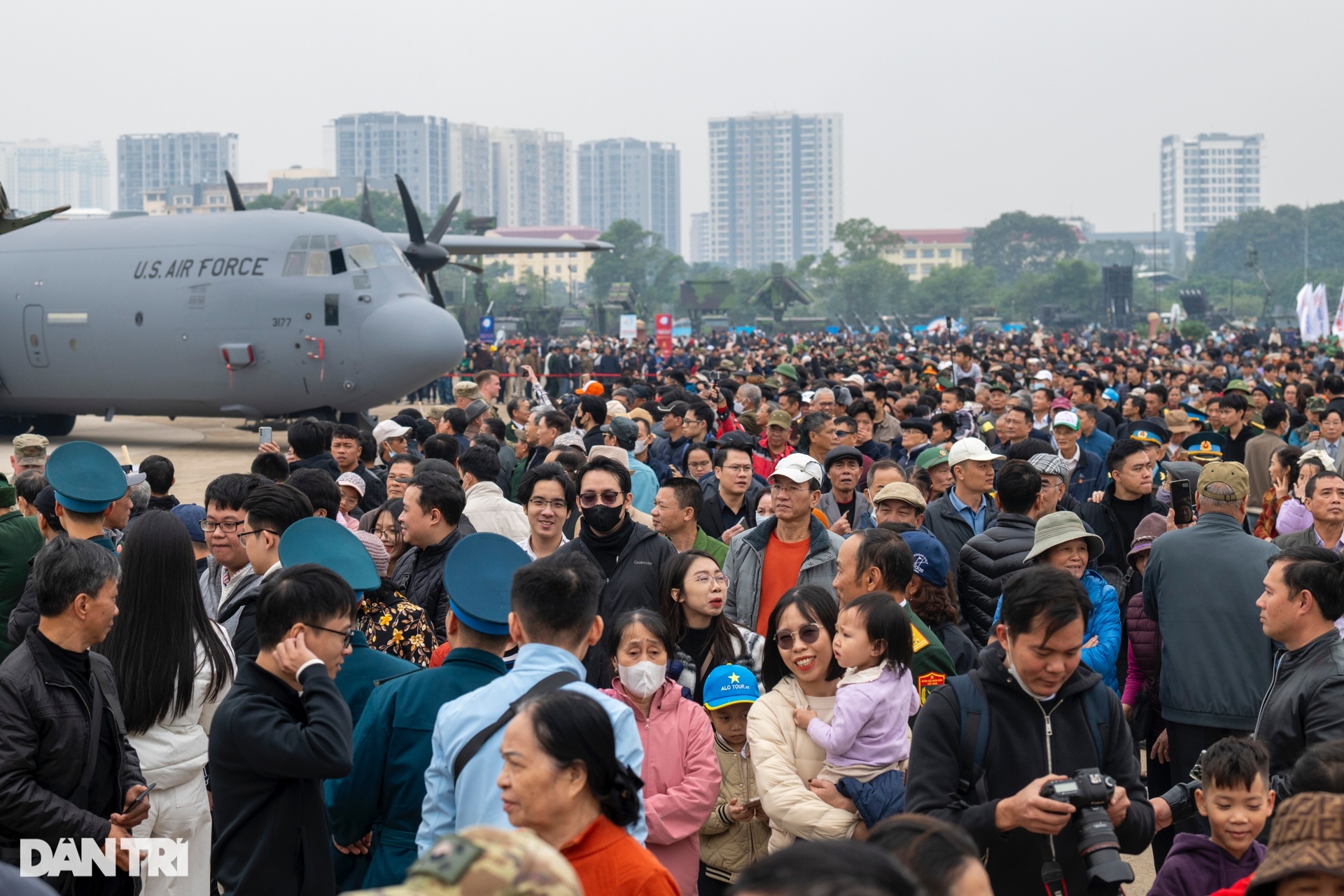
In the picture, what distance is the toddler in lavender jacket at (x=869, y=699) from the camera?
4188mm

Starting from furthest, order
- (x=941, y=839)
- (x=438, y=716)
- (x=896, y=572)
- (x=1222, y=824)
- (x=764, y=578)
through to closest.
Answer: (x=764, y=578)
(x=896, y=572)
(x=1222, y=824)
(x=438, y=716)
(x=941, y=839)

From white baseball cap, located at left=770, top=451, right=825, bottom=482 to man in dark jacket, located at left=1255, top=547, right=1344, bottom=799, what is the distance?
2247 mm

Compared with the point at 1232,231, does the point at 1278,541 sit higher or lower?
lower

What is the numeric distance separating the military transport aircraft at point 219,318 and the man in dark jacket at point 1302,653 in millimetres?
14911

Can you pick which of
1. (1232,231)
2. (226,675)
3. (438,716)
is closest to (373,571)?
(226,675)

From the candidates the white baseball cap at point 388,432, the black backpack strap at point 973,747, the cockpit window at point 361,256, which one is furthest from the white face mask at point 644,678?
the cockpit window at point 361,256

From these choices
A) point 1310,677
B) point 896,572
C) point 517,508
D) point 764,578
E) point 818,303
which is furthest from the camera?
point 818,303

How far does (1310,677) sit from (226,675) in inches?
147

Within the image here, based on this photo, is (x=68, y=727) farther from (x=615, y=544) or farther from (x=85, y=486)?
(x=615, y=544)

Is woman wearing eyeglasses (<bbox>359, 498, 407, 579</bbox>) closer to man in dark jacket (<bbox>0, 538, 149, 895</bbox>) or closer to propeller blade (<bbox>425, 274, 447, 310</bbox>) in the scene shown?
man in dark jacket (<bbox>0, 538, 149, 895</bbox>)

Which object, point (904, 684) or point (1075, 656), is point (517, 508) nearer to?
point (904, 684)

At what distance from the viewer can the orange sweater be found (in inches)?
112

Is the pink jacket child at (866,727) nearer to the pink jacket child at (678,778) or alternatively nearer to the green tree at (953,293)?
the pink jacket child at (678,778)

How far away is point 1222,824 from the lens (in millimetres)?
3713
